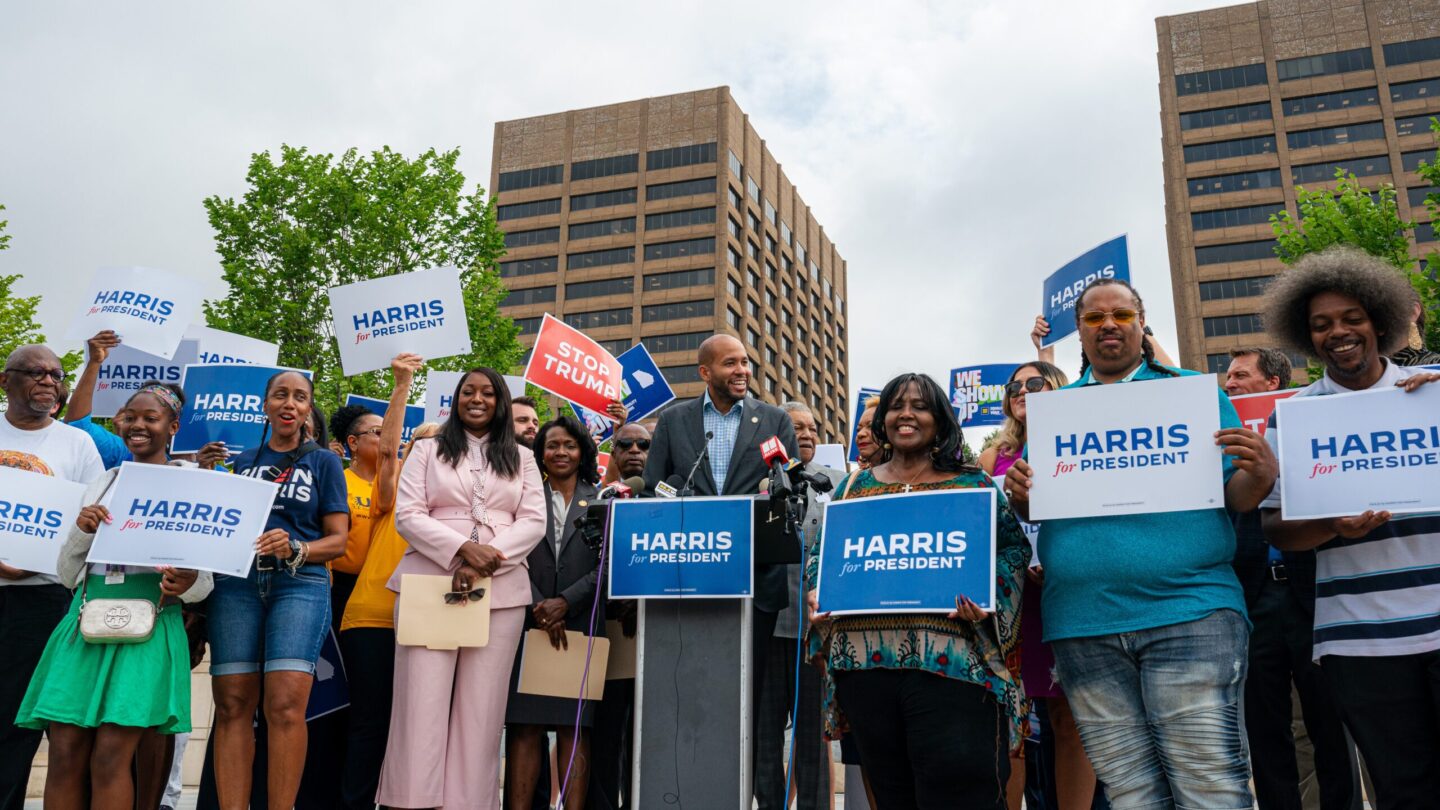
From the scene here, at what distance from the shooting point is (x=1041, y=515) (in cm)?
327

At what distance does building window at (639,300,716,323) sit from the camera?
2677 inches

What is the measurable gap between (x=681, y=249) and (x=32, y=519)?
66.3 meters

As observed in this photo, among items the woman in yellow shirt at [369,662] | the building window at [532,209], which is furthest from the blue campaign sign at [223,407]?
the building window at [532,209]

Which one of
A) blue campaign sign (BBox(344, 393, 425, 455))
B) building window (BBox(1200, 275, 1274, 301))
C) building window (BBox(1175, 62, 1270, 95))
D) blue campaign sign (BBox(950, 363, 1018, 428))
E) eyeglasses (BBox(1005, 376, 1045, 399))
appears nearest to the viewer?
eyeglasses (BBox(1005, 376, 1045, 399))

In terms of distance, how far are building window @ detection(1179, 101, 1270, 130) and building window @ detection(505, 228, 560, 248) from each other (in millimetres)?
42892

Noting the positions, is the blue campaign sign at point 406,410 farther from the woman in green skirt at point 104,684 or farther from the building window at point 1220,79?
the building window at point 1220,79

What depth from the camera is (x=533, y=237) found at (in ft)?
242

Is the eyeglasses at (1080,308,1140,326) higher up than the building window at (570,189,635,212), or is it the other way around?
the building window at (570,189,635,212)

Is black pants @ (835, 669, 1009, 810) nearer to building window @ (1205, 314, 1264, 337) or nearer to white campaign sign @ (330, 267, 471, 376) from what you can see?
white campaign sign @ (330, 267, 471, 376)

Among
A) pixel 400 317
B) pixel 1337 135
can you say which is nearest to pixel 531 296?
pixel 1337 135

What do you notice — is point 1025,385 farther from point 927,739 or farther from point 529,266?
point 529,266

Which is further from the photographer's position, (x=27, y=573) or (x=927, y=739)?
(x=27, y=573)

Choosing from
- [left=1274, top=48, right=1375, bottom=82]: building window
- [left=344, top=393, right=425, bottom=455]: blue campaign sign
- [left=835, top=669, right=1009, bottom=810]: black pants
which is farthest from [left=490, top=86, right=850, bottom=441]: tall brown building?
[left=835, top=669, right=1009, bottom=810]: black pants

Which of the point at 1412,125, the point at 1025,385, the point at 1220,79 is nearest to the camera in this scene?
the point at 1025,385
